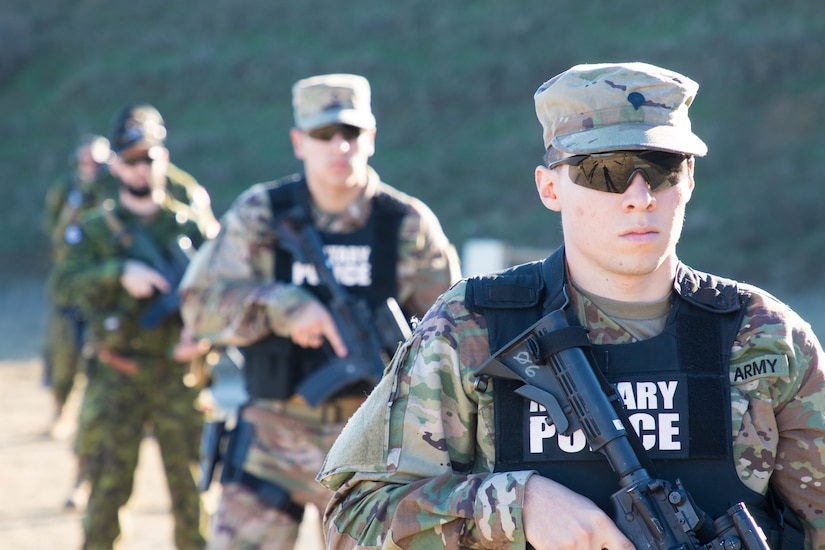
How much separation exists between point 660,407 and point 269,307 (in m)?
2.49

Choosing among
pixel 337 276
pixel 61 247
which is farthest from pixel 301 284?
pixel 61 247

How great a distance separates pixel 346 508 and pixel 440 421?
0.87 ft

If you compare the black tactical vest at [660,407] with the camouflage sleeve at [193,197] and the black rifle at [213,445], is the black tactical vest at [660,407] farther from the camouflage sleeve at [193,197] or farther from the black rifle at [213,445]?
the camouflage sleeve at [193,197]

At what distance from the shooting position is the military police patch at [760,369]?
95.0 inches

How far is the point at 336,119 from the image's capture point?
489cm

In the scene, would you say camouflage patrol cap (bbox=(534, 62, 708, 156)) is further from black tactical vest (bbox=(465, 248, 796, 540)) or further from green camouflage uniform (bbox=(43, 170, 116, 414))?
green camouflage uniform (bbox=(43, 170, 116, 414))

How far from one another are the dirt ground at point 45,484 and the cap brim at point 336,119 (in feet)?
7.76

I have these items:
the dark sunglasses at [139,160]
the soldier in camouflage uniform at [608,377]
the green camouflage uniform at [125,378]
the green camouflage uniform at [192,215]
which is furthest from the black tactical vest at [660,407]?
the dark sunglasses at [139,160]

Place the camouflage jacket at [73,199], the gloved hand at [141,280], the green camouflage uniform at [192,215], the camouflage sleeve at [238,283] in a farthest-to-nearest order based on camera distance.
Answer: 1. the camouflage jacket at [73,199]
2. the gloved hand at [141,280]
3. the green camouflage uniform at [192,215]
4. the camouflage sleeve at [238,283]

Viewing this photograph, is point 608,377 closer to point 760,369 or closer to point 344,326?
point 760,369

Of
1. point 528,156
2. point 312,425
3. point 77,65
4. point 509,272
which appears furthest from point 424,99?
point 509,272

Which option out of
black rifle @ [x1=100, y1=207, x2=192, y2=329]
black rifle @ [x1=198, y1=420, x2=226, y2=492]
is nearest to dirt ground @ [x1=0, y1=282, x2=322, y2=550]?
black rifle @ [x1=100, y1=207, x2=192, y2=329]

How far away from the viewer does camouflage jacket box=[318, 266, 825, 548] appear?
7.89 feet

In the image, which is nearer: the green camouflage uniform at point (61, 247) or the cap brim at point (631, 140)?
the cap brim at point (631, 140)
